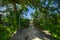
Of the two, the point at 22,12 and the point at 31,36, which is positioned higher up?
the point at 22,12

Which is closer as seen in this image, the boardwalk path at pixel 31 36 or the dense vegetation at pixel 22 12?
the boardwalk path at pixel 31 36

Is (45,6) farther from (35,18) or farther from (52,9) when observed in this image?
(35,18)

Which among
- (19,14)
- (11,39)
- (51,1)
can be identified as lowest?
(11,39)

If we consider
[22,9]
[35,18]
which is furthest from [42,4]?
[35,18]

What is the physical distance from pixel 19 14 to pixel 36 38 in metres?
6.47

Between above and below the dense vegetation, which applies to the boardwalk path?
below

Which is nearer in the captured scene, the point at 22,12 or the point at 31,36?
the point at 31,36

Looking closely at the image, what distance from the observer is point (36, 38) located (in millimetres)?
9781

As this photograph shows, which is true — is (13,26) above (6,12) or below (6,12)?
below

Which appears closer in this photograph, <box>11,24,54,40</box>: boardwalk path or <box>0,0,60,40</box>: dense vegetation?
<box>11,24,54,40</box>: boardwalk path

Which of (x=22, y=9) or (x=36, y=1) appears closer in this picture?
(x=36, y=1)

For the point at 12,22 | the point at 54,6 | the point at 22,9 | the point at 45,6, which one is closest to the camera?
the point at 54,6

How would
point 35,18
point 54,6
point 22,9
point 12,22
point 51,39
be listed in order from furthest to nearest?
point 35,18
point 22,9
point 12,22
point 54,6
point 51,39

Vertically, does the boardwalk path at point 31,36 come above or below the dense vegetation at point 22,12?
below
